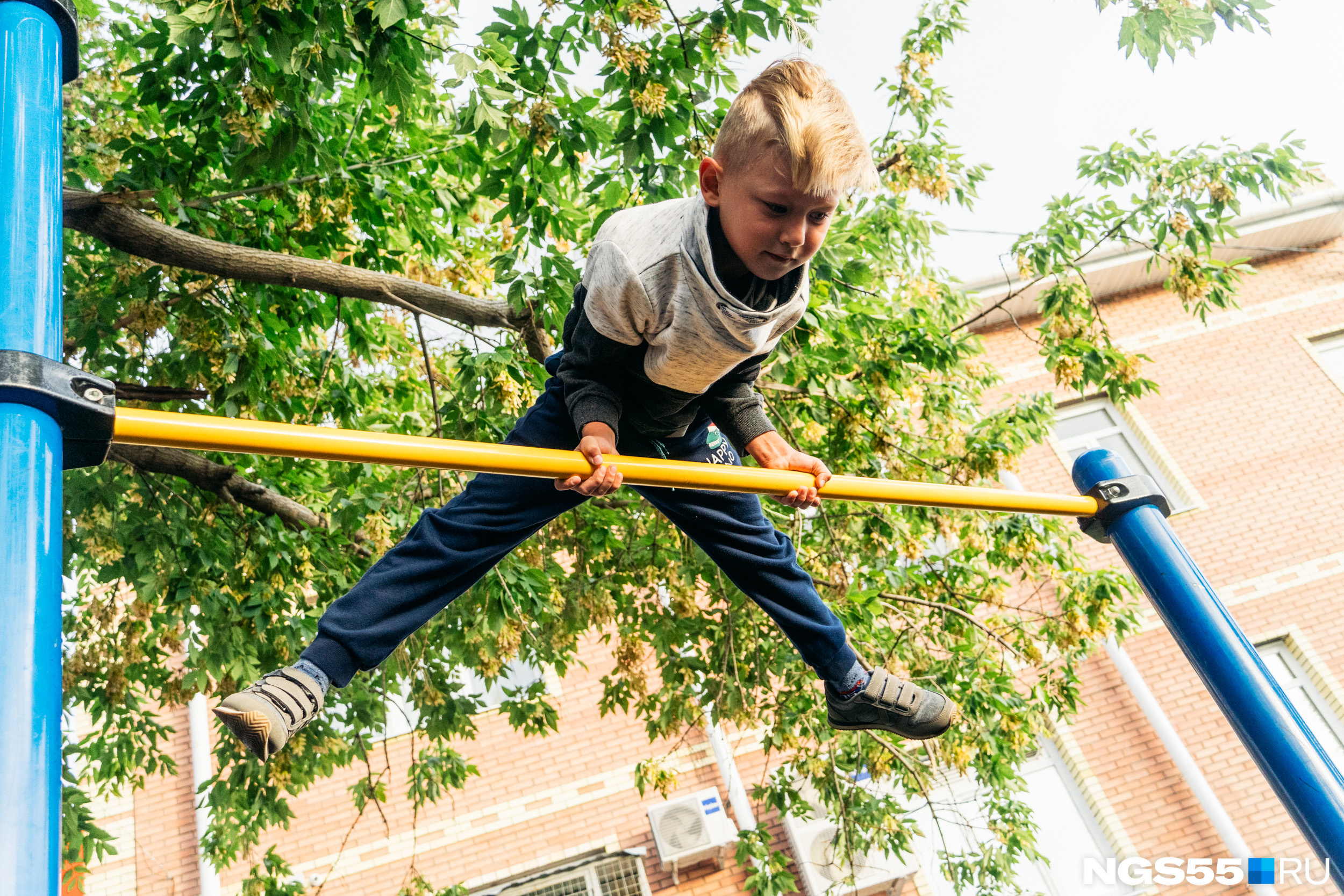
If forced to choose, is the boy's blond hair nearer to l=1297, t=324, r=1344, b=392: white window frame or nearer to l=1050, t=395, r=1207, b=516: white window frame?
l=1050, t=395, r=1207, b=516: white window frame

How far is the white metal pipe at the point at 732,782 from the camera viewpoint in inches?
332

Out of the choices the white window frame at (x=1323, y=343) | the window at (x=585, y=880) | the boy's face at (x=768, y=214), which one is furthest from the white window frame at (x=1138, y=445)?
the boy's face at (x=768, y=214)

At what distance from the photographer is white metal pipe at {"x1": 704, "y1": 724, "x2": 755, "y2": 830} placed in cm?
844

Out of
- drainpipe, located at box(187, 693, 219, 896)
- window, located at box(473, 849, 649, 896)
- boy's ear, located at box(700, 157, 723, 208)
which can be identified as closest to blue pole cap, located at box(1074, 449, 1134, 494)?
boy's ear, located at box(700, 157, 723, 208)

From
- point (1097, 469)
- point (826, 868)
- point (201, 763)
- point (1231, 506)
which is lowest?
point (1097, 469)

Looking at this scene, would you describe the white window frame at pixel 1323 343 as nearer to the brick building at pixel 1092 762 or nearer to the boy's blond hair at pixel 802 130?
the brick building at pixel 1092 762

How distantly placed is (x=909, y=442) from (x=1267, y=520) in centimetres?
700

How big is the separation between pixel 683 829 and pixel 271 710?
7.52 m

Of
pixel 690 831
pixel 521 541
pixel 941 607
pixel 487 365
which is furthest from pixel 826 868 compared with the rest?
pixel 521 541

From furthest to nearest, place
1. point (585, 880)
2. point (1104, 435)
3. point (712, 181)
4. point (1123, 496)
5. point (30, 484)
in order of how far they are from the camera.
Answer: point (1104, 435), point (585, 880), point (1123, 496), point (712, 181), point (30, 484)

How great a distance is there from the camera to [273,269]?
11.3ft

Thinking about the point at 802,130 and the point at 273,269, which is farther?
the point at 273,269

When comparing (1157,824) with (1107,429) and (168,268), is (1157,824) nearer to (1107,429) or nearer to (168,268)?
(1107,429)

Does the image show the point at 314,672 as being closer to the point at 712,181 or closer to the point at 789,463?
the point at 789,463
